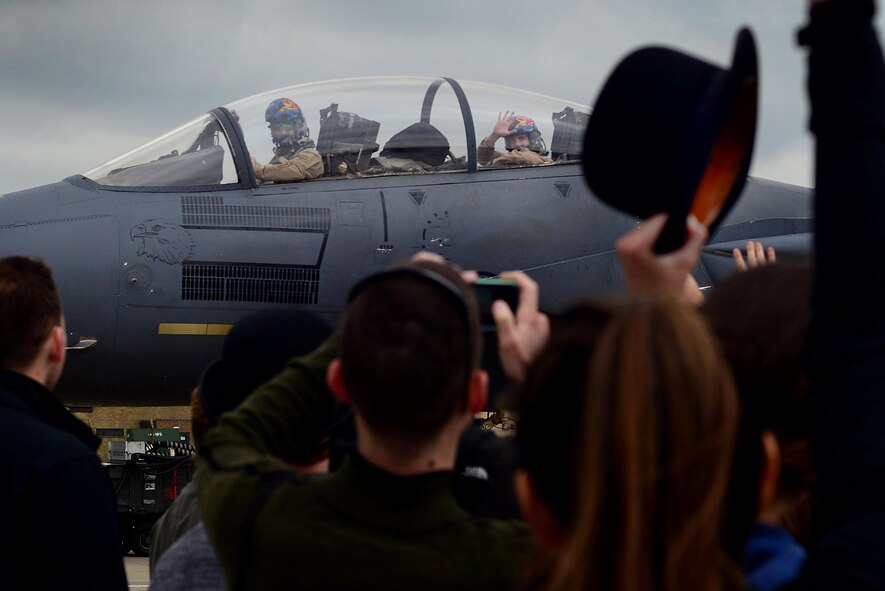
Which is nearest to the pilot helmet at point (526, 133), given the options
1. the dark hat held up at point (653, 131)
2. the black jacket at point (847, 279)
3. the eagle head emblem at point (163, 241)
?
the eagle head emblem at point (163, 241)

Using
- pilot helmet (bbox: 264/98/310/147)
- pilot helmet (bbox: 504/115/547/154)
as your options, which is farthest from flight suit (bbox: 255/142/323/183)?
pilot helmet (bbox: 504/115/547/154)

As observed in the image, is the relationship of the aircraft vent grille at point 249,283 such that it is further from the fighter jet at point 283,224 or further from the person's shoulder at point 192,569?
the person's shoulder at point 192,569

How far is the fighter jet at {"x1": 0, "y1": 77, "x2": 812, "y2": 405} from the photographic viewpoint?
8133 mm

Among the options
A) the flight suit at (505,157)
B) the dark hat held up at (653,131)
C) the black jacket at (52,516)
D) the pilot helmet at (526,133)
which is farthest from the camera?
the pilot helmet at (526,133)

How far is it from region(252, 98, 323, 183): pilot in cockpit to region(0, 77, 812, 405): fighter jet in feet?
0.21

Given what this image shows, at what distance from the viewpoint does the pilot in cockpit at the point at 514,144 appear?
9023 mm

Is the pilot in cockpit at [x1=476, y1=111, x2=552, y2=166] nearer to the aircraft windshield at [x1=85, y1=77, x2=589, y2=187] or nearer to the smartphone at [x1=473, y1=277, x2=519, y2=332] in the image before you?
the aircraft windshield at [x1=85, y1=77, x2=589, y2=187]

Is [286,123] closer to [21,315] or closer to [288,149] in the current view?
[288,149]

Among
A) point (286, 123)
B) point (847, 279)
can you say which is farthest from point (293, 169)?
point (847, 279)

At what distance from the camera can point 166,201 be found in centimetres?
855

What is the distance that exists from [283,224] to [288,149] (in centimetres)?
76

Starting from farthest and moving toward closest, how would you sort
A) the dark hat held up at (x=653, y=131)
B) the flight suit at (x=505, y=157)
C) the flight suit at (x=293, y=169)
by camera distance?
the flight suit at (x=505, y=157) < the flight suit at (x=293, y=169) < the dark hat held up at (x=653, y=131)

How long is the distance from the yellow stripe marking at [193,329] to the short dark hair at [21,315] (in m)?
4.62

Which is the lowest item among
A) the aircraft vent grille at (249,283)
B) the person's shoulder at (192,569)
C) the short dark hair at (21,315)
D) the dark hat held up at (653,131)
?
the aircraft vent grille at (249,283)
